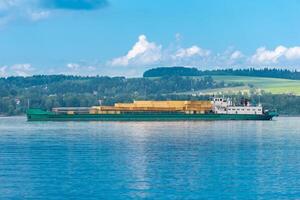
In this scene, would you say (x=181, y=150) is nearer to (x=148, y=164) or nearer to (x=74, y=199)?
(x=148, y=164)

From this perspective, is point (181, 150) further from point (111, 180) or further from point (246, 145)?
point (111, 180)

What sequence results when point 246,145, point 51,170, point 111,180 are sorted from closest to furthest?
point 111,180 < point 51,170 < point 246,145

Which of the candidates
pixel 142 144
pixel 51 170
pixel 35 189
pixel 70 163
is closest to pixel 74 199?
pixel 35 189

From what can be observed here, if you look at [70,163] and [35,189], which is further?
[70,163]

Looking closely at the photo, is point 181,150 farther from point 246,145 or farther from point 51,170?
point 51,170

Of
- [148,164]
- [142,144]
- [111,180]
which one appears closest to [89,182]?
[111,180]

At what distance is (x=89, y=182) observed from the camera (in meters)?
58.9

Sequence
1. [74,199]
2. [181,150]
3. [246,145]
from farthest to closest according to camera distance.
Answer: [246,145]
[181,150]
[74,199]

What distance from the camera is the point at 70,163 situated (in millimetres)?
72625

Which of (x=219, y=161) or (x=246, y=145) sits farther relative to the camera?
(x=246, y=145)

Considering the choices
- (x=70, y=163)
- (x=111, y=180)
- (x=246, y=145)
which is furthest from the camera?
(x=246, y=145)

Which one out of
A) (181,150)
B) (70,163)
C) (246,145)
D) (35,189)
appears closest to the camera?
(35,189)

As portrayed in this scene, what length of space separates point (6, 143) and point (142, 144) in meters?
17.1

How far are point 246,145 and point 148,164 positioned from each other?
90.3 ft
